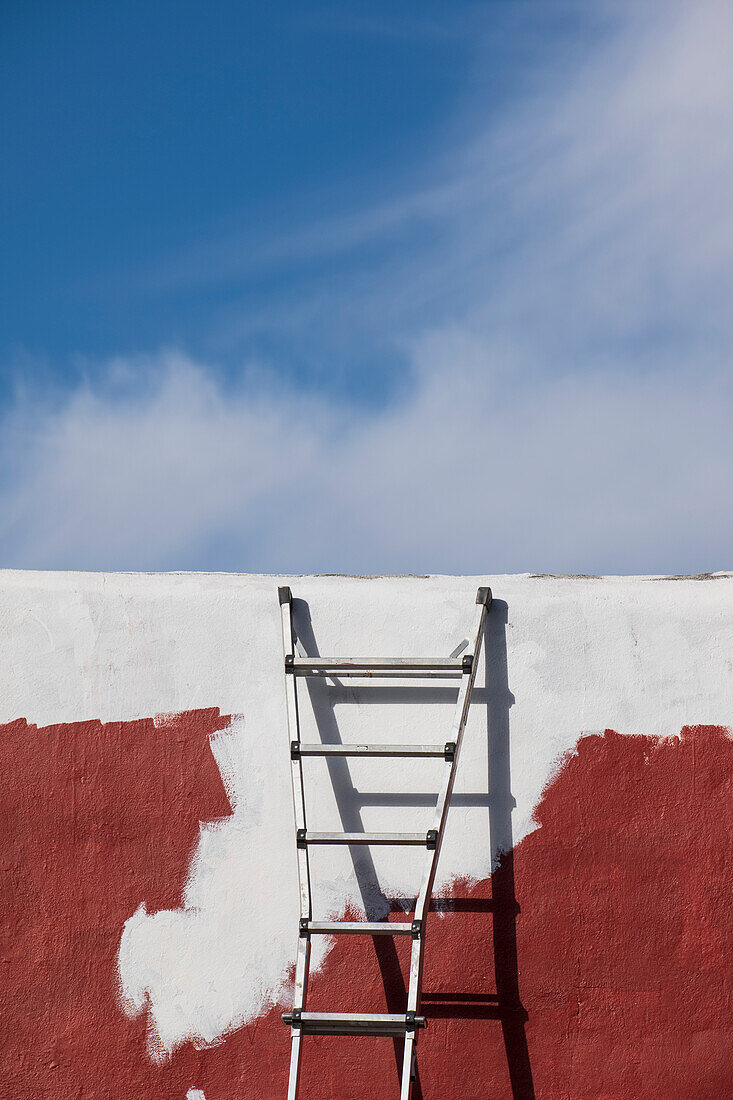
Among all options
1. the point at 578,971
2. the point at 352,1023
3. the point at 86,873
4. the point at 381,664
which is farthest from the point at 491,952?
the point at 86,873

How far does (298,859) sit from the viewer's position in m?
3.43

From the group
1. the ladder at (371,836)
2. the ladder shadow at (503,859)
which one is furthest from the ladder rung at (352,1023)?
the ladder shadow at (503,859)

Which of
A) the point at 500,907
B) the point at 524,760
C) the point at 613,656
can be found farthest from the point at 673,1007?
the point at 613,656

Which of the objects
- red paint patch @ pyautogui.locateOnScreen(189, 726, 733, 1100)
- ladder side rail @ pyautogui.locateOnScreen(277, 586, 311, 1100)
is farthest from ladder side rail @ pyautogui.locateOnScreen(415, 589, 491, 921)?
ladder side rail @ pyautogui.locateOnScreen(277, 586, 311, 1100)

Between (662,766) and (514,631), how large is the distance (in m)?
0.78

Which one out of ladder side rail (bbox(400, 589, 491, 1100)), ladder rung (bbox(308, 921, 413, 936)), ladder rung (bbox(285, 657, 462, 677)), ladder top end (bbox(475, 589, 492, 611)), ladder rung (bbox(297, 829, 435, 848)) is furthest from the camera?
ladder top end (bbox(475, 589, 492, 611))

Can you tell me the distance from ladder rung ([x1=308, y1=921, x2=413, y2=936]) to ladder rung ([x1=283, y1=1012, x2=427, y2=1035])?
0.87ft

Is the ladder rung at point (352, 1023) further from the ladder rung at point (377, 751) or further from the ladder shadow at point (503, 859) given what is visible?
the ladder rung at point (377, 751)

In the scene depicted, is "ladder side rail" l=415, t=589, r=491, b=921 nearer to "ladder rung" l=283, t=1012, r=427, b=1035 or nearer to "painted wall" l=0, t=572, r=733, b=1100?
"painted wall" l=0, t=572, r=733, b=1100

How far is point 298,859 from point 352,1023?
23.2 inches

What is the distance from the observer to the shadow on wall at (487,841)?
11.4 feet

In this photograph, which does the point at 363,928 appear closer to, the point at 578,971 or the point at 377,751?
the point at 377,751

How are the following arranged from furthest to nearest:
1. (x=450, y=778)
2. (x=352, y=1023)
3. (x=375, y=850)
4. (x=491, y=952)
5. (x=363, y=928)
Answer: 1. (x=375, y=850)
2. (x=491, y=952)
3. (x=450, y=778)
4. (x=363, y=928)
5. (x=352, y=1023)

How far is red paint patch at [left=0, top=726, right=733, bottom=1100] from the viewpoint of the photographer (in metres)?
3.43
